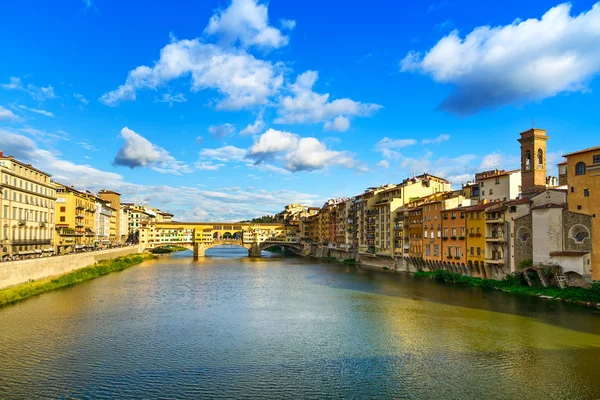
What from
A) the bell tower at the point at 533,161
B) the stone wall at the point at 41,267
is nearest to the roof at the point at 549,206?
the bell tower at the point at 533,161

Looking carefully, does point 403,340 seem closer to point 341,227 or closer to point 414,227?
point 414,227

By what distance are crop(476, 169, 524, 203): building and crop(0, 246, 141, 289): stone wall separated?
143 feet

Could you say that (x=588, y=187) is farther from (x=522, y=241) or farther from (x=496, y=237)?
(x=496, y=237)

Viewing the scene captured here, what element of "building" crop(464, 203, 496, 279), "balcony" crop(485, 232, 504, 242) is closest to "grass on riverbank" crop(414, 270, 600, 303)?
"building" crop(464, 203, 496, 279)

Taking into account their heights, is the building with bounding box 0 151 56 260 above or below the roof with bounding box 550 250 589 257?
above

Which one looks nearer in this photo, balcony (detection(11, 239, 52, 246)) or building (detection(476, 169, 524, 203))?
balcony (detection(11, 239, 52, 246))

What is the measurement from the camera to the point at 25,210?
156 feet

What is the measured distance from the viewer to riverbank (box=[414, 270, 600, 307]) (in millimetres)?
31084

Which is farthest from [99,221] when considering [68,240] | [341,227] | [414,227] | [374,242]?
[414,227]

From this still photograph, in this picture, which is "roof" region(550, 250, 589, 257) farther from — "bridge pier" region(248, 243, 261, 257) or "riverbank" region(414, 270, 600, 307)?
"bridge pier" region(248, 243, 261, 257)

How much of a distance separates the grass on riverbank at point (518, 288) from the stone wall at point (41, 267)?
37263 millimetres

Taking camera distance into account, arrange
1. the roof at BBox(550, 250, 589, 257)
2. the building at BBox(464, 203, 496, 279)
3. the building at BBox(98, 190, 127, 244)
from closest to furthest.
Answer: the roof at BBox(550, 250, 589, 257) → the building at BBox(464, 203, 496, 279) → the building at BBox(98, 190, 127, 244)

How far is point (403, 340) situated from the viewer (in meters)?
22.9

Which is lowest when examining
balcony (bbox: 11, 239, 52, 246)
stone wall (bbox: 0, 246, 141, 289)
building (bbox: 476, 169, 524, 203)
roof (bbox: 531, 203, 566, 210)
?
stone wall (bbox: 0, 246, 141, 289)
